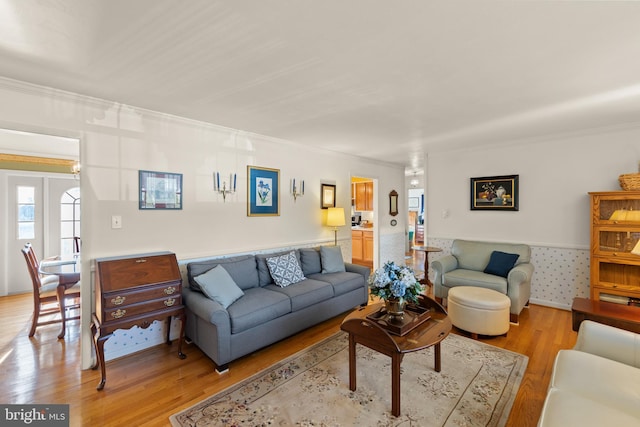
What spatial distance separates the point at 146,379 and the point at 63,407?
0.51 metres

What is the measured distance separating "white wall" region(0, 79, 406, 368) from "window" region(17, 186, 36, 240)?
139 inches

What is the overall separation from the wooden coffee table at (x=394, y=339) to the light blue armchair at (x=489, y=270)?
154 cm

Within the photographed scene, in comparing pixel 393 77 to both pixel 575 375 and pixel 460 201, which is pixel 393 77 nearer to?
pixel 575 375

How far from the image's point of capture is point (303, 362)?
2562 millimetres

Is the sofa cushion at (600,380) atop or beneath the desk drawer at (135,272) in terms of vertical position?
beneath

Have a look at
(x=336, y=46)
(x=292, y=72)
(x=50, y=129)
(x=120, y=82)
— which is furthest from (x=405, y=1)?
(x=50, y=129)

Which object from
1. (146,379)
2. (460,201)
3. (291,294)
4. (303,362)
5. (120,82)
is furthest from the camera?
(460,201)

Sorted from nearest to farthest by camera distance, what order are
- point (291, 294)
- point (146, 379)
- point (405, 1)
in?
point (405, 1) < point (146, 379) < point (291, 294)

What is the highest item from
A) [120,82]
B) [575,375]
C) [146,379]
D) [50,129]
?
[120,82]

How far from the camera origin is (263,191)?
3.81 meters

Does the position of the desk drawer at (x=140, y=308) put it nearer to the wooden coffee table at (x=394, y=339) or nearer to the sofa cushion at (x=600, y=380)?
the wooden coffee table at (x=394, y=339)

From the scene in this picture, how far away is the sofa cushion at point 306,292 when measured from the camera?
300cm

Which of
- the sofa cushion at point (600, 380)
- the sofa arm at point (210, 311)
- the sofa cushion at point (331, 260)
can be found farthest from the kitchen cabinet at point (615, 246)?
the sofa arm at point (210, 311)

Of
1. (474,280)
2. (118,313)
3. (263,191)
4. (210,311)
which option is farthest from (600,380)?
(263,191)
